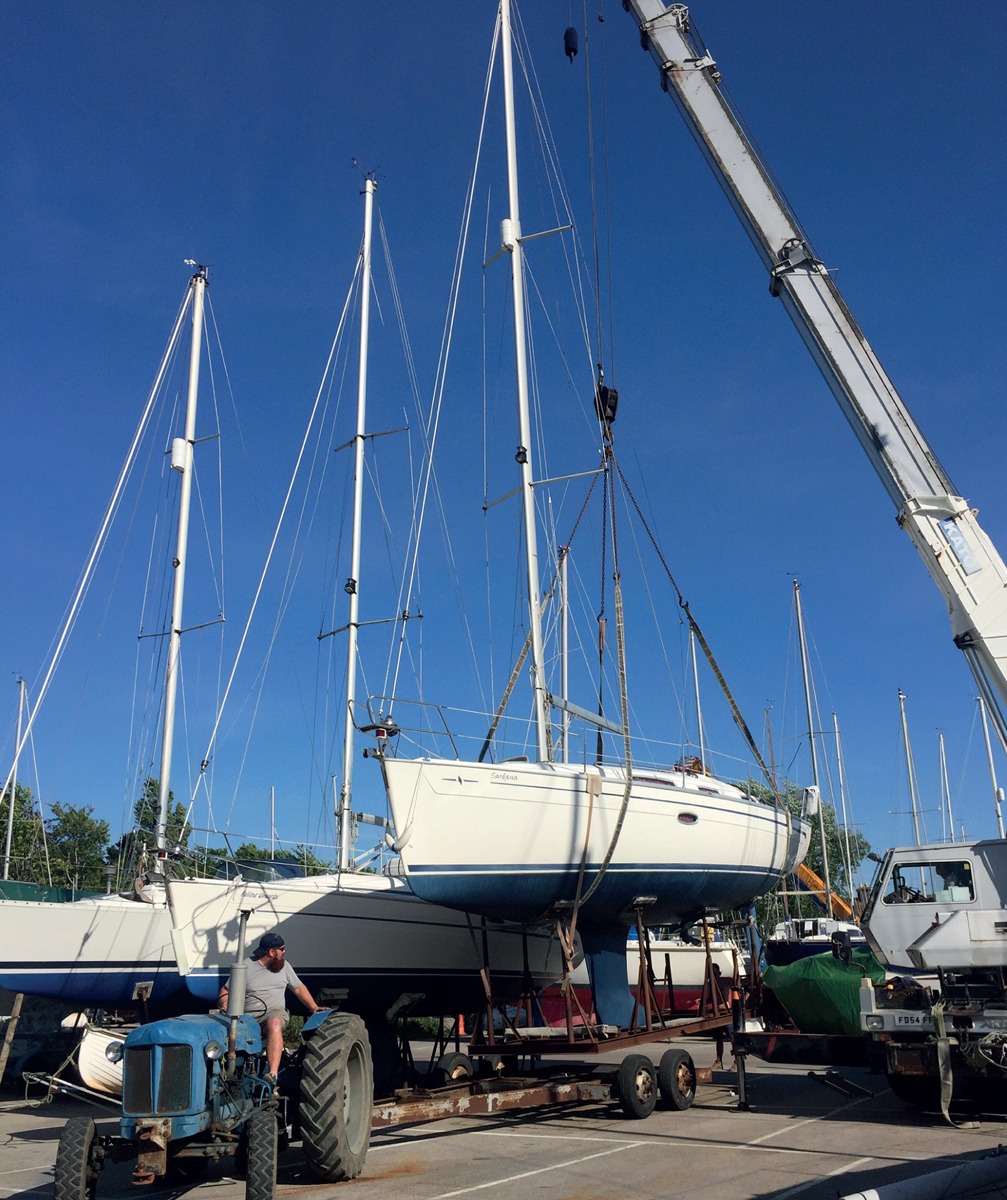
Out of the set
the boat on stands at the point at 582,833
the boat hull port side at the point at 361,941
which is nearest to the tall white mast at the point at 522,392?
the boat on stands at the point at 582,833

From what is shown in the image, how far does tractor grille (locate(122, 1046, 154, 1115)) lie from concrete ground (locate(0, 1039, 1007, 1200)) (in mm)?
1418

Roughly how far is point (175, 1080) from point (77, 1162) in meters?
0.64

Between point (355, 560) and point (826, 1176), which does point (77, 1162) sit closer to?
point (826, 1176)

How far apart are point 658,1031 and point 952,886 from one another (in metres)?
3.49

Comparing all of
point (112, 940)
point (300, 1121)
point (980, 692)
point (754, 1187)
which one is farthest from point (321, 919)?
point (980, 692)

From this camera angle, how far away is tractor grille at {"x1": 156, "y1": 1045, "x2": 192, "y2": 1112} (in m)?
5.76

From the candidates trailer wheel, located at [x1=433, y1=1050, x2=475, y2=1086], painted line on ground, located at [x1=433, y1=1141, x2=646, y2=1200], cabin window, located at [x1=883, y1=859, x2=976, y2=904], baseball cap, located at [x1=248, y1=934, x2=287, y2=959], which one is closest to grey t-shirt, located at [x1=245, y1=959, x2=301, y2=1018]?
baseball cap, located at [x1=248, y1=934, x2=287, y2=959]

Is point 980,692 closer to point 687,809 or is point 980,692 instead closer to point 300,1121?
point 687,809

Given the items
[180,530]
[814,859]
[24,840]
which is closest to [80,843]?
[24,840]

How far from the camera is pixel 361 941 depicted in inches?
486

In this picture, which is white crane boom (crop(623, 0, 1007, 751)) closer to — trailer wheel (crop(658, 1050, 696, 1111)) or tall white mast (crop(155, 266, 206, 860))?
trailer wheel (crop(658, 1050, 696, 1111))

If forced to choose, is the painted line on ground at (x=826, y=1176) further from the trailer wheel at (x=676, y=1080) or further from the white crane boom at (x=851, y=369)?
the white crane boom at (x=851, y=369)

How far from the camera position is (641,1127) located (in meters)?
9.32

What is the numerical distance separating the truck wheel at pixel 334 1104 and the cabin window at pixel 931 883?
19.9 feet
